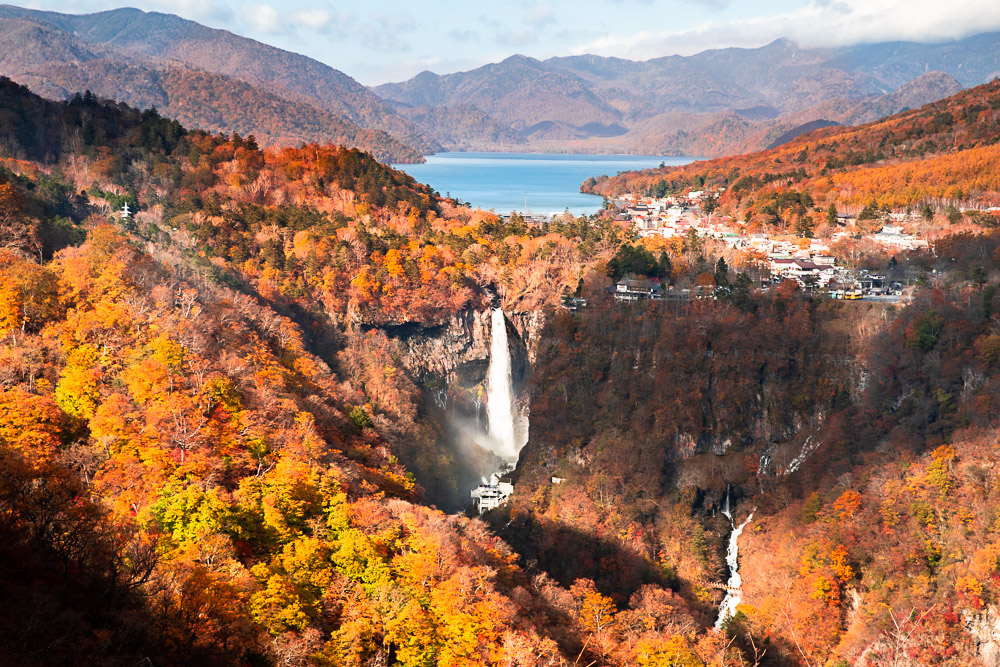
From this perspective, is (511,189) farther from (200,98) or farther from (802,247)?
(802,247)

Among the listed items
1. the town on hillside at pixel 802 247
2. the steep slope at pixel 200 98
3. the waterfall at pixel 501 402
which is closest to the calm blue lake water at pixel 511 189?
the town on hillside at pixel 802 247

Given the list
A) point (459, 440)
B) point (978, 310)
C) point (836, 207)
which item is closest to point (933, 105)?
point (836, 207)

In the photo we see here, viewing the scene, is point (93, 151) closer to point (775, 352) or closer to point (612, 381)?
point (612, 381)

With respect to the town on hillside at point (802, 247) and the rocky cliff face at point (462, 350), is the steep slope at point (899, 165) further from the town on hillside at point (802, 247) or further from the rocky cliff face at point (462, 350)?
the rocky cliff face at point (462, 350)

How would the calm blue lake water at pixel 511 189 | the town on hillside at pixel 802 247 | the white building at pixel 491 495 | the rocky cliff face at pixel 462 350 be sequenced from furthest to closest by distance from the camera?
1. the calm blue lake water at pixel 511 189
2. the rocky cliff face at pixel 462 350
3. the town on hillside at pixel 802 247
4. the white building at pixel 491 495

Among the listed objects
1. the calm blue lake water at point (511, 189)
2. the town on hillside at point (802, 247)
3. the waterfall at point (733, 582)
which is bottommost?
the waterfall at point (733, 582)

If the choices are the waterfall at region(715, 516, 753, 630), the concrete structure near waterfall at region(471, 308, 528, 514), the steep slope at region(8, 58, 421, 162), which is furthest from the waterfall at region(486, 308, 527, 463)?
the steep slope at region(8, 58, 421, 162)
